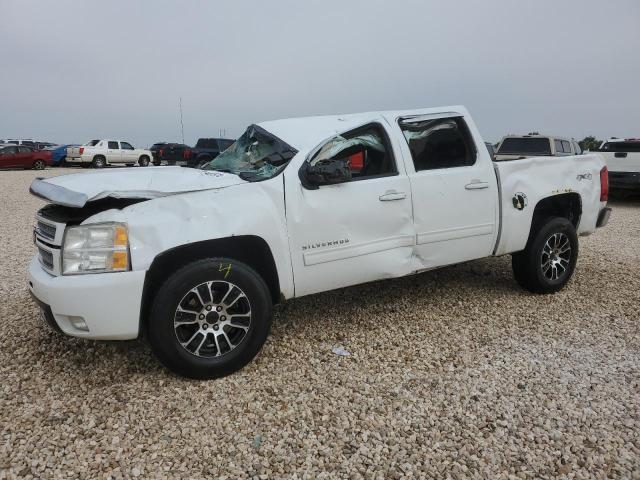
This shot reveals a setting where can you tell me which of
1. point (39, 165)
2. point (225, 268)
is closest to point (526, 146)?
point (225, 268)

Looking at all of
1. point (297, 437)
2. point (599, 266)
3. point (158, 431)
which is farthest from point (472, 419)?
point (599, 266)

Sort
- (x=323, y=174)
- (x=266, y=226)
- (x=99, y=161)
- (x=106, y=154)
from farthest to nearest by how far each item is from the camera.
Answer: (x=106, y=154), (x=99, y=161), (x=323, y=174), (x=266, y=226)

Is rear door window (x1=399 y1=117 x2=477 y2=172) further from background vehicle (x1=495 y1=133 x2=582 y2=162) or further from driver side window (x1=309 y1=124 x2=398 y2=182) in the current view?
background vehicle (x1=495 y1=133 x2=582 y2=162)

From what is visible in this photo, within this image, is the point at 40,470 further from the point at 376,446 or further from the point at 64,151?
the point at 64,151

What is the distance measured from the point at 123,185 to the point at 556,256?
4.12 meters

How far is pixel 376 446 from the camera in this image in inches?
94.1

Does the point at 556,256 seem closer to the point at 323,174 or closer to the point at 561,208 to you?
the point at 561,208

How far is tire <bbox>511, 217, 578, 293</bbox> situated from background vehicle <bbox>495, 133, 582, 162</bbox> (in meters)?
7.79

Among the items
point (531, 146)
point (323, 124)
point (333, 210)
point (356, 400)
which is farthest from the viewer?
point (531, 146)

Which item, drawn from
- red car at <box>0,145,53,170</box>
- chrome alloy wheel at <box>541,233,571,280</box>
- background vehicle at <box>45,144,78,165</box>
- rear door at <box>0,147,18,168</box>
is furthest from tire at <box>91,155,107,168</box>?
chrome alloy wheel at <box>541,233,571,280</box>

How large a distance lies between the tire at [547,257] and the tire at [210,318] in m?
2.82

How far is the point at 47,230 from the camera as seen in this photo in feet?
9.53

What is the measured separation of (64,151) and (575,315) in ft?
90.1

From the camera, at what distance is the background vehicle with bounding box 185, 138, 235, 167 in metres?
19.8
